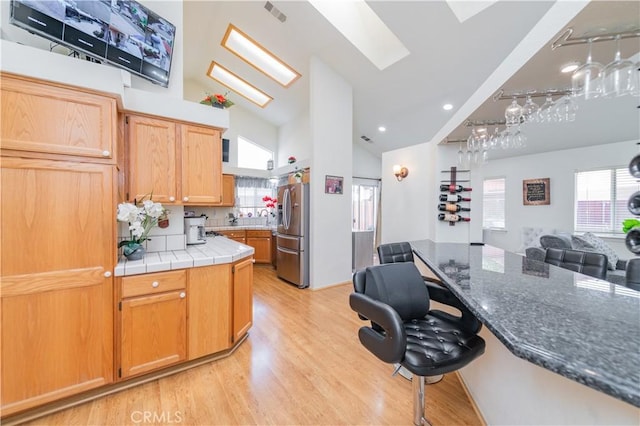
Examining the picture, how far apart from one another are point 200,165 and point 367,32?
341cm

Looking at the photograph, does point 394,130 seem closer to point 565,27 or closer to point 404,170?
point 404,170

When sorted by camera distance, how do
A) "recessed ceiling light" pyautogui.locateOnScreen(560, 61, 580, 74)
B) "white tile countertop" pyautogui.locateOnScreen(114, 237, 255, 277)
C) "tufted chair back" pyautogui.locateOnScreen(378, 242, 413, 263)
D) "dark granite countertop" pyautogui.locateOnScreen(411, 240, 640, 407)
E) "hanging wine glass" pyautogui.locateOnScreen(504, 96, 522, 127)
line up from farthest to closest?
"tufted chair back" pyautogui.locateOnScreen(378, 242, 413, 263) → "hanging wine glass" pyautogui.locateOnScreen(504, 96, 522, 127) → "white tile countertop" pyautogui.locateOnScreen(114, 237, 255, 277) → "recessed ceiling light" pyautogui.locateOnScreen(560, 61, 580, 74) → "dark granite countertop" pyautogui.locateOnScreen(411, 240, 640, 407)

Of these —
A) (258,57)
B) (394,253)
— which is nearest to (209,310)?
(394,253)

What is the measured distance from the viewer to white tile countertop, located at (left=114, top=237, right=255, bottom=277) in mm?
1804

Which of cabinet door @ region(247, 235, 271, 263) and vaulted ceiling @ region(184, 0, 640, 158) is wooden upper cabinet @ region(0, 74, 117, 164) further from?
cabinet door @ region(247, 235, 271, 263)

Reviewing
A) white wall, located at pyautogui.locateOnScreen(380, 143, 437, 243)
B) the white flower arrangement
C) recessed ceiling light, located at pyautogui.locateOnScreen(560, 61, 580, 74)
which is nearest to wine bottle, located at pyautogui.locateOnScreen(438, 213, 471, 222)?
white wall, located at pyautogui.locateOnScreen(380, 143, 437, 243)

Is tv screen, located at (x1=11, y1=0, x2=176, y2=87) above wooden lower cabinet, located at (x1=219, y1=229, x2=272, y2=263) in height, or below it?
above

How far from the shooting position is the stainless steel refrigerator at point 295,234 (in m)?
4.16

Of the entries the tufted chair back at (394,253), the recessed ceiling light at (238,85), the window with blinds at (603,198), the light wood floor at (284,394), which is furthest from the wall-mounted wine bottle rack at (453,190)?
the recessed ceiling light at (238,85)

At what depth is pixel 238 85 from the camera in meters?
6.13

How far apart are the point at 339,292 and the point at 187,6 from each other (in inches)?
206

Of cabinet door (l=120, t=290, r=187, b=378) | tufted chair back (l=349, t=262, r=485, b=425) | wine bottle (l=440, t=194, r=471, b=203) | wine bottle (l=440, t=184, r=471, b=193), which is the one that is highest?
wine bottle (l=440, t=184, r=471, b=193)

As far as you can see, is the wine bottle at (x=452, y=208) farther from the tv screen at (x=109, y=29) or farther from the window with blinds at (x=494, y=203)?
the tv screen at (x=109, y=29)

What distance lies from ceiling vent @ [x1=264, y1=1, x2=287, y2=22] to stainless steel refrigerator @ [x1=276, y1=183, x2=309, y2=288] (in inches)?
96.3
